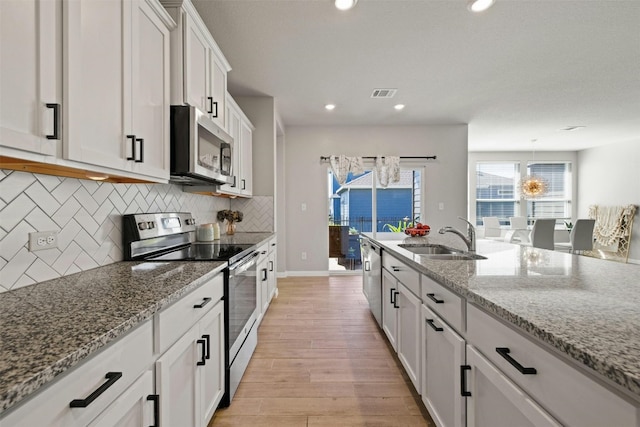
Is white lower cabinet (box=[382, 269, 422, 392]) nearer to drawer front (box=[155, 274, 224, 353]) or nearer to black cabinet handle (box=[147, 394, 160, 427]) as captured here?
drawer front (box=[155, 274, 224, 353])

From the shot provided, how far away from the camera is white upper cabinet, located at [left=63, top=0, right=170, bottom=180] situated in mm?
1020

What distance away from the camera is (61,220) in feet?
4.32

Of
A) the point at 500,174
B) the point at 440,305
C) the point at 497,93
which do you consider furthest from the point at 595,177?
the point at 440,305

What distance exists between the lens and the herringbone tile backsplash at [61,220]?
110 centimetres

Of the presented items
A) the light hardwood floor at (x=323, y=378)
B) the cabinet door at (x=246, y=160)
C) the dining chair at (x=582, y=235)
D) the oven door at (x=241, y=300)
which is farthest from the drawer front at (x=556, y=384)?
the dining chair at (x=582, y=235)

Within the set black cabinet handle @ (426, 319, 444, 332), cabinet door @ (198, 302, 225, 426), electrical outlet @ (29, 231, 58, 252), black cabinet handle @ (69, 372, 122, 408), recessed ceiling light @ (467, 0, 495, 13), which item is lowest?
cabinet door @ (198, 302, 225, 426)

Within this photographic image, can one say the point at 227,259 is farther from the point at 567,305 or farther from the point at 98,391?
the point at 567,305

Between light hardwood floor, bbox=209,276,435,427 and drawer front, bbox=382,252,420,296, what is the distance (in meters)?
0.67

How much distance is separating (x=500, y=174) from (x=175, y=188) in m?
7.65

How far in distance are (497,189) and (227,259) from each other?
7689 mm

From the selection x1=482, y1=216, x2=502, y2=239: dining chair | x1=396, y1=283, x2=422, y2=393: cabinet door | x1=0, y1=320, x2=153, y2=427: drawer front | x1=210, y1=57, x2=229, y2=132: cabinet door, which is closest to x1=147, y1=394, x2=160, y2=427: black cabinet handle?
x1=0, y1=320, x2=153, y2=427: drawer front

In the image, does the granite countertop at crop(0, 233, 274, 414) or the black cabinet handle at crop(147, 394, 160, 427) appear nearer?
the granite countertop at crop(0, 233, 274, 414)

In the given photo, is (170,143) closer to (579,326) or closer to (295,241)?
(579,326)

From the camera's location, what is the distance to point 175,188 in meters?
2.46
